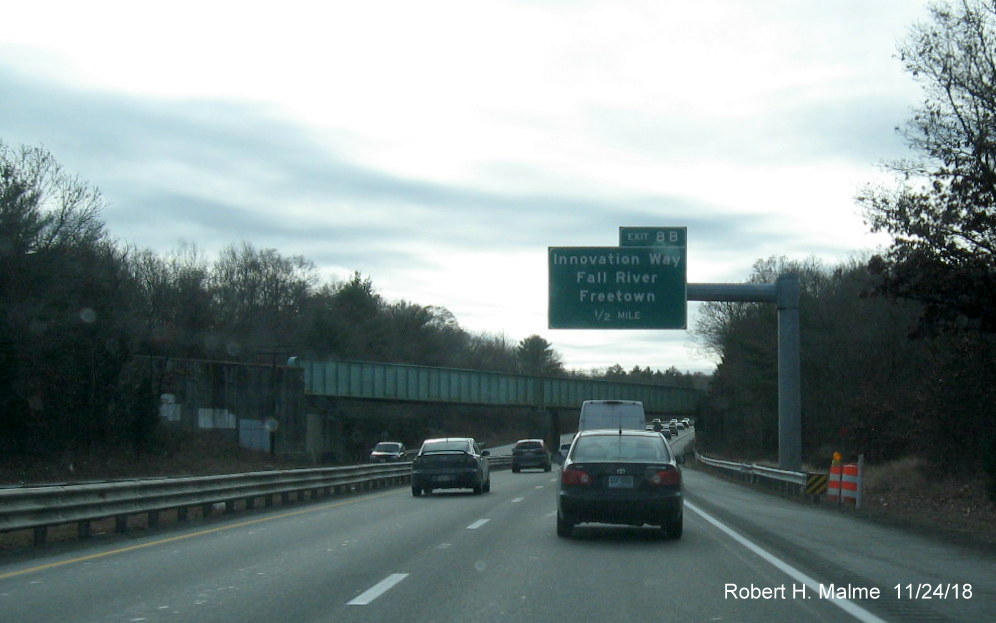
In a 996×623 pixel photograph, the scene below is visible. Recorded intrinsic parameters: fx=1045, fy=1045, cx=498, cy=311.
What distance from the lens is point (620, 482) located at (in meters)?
14.3

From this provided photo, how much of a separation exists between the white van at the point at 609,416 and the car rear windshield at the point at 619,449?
20.1 m

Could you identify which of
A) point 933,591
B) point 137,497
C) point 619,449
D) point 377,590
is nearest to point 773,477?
point 619,449

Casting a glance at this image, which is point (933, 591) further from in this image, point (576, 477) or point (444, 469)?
point (444, 469)

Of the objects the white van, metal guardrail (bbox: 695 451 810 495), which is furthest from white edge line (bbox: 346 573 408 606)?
the white van

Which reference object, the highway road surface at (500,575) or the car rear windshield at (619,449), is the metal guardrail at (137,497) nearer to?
the highway road surface at (500,575)

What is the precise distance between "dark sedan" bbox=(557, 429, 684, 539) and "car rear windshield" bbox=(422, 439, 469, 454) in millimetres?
13667

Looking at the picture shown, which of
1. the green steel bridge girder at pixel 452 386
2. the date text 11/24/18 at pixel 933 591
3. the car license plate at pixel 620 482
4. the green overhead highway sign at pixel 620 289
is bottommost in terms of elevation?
the date text 11/24/18 at pixel 933 591

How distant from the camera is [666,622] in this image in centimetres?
844

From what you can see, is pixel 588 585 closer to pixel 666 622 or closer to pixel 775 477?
pixel 666 622

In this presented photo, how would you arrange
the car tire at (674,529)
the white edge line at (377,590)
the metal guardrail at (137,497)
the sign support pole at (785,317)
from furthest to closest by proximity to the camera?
the sign support pole at (785,317)
the car tire at (674,529)
the metal guardrail at (137,497)
the white edge line at (377,590)

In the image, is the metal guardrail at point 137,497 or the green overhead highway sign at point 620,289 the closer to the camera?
the metal guardrail at point 137,497

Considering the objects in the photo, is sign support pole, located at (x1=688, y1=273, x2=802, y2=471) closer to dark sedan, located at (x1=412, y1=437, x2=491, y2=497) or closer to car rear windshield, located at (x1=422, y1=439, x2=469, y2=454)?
car rear windshield, located at (x1=422, y1=439, x2=469, y2=454)

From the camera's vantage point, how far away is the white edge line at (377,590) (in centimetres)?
951

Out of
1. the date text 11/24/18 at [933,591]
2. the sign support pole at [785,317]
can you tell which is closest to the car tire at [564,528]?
the date text 11/24/18 at [933,591]
